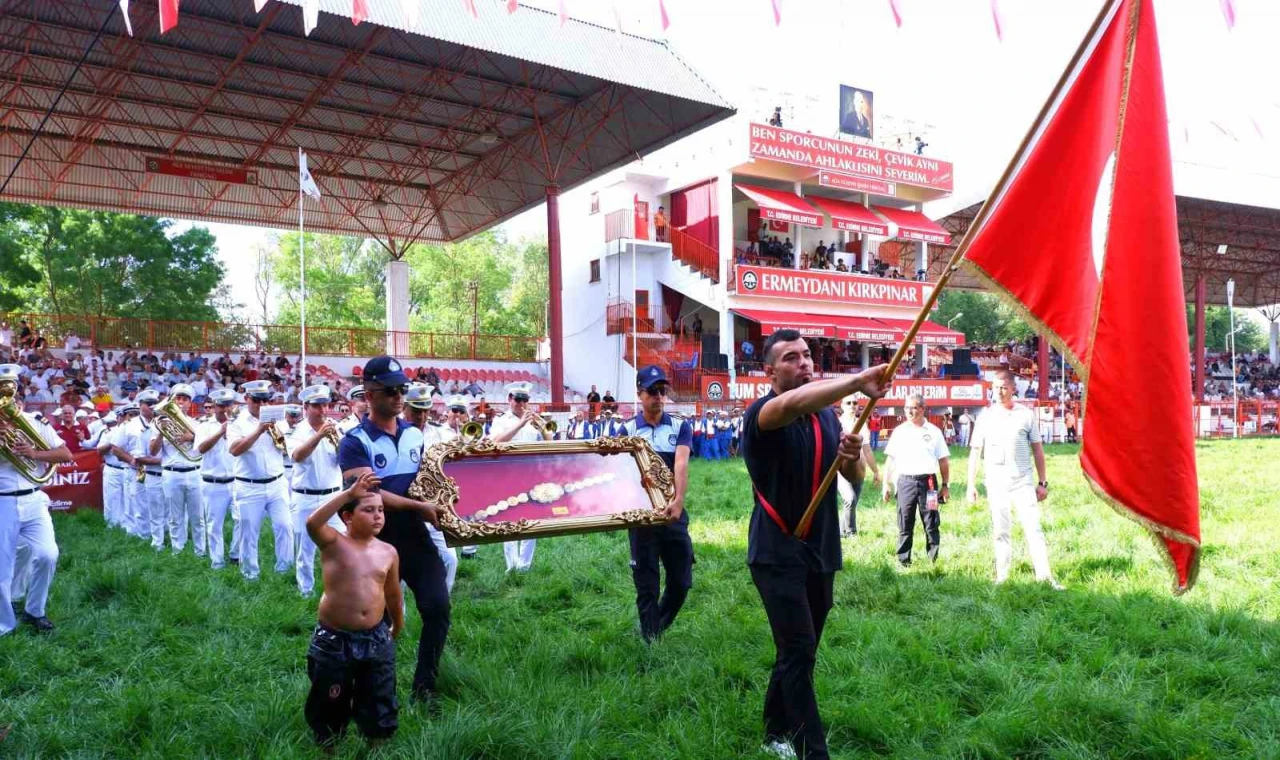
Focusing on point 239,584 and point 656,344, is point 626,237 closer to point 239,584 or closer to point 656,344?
point 656,344

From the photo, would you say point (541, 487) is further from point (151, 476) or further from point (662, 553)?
point (151, 476)

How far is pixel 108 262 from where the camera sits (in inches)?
1544

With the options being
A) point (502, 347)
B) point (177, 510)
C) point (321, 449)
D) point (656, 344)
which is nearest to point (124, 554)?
point (177, 510)

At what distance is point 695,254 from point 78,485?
22.4 metres

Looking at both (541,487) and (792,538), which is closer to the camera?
(792,538)

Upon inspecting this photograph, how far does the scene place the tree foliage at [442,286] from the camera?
59.2 metres

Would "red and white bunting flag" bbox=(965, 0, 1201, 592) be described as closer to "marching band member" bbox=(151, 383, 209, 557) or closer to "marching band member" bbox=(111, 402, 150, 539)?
"marching band member" bbox=(151, 383, 209, 557)

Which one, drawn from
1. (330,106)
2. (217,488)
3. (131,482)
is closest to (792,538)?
(217,488)

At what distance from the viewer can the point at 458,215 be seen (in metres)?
36.2

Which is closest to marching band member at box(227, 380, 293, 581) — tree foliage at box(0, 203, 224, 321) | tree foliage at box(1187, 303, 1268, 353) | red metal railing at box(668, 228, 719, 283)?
red metal railing at box(668, 228, 719, 283)

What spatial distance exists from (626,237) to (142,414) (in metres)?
23.0

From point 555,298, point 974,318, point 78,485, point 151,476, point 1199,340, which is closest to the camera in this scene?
point 151,476

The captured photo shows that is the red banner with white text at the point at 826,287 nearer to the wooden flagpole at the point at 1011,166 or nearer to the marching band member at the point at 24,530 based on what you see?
the marching band member at the point at 24,530

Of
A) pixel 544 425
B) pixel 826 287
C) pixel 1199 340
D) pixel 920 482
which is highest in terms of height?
pixel 826 287
